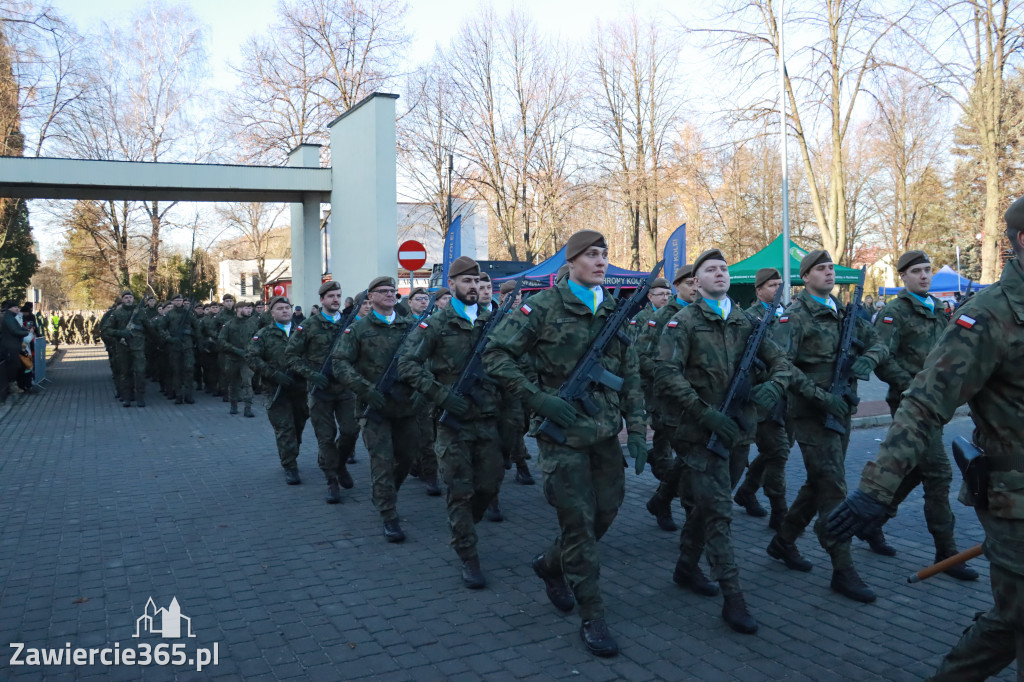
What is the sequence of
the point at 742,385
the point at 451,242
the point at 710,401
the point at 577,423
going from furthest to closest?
the point at 451,242
the point at 710,401
the point at 742,385
the point at 577,423

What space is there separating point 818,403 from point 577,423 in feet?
6.08

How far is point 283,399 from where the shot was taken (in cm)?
880

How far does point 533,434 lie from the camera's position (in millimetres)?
4422

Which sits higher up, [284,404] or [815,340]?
[815,340]

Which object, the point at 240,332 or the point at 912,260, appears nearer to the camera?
the point at 912,260

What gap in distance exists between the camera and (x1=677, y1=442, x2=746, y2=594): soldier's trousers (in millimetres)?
4617

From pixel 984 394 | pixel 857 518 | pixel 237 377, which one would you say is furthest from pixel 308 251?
pixel 984 394

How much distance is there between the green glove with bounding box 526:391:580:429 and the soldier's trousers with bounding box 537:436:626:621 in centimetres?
18

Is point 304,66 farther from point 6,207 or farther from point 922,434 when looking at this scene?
point 922,434

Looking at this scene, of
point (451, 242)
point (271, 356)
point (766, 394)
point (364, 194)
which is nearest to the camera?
point (766, 394)

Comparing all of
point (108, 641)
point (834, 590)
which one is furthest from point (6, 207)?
point (834, 590)

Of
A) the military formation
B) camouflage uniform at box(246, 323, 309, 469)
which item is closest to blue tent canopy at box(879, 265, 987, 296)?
the military formation

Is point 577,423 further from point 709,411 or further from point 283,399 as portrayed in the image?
point 283,399

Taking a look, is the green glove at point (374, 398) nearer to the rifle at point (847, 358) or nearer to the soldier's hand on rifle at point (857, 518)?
the rifle at point (847, 358)
